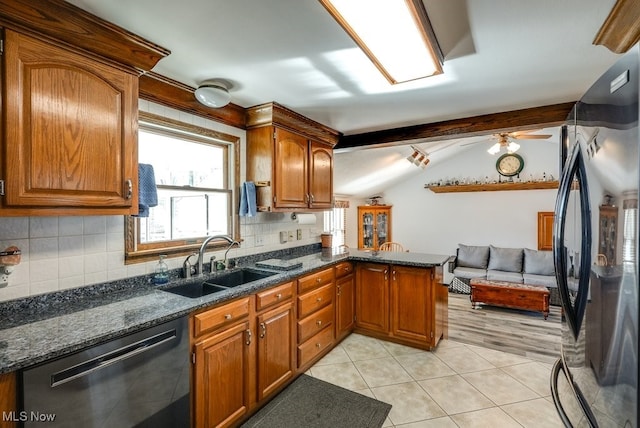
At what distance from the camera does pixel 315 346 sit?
107 inches

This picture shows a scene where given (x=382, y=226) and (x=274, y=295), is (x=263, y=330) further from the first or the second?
(x=382, y=226)

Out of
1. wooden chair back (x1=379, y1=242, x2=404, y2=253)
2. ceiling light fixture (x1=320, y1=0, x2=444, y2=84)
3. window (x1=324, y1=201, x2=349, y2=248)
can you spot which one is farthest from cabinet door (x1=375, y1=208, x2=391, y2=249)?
ceiling light fixture (x1=320, y1=0, x2=444, y2=84)

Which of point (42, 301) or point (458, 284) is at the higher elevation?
point (42, 301)

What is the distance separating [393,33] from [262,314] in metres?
1.87

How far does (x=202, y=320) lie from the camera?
1.65 metres

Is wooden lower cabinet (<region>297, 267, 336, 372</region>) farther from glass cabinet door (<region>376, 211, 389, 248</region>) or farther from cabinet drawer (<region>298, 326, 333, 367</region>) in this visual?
glass cabinet door (<region>376, 211, 389, 248</region>)

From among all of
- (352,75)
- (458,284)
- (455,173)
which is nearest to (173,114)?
(352,75)

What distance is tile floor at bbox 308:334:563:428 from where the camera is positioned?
2.07 metres

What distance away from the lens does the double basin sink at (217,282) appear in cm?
210

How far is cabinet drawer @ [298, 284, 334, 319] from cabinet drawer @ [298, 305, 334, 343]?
0.17 ft

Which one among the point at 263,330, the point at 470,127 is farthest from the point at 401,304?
the point at 470,127

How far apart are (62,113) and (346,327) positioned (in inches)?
115

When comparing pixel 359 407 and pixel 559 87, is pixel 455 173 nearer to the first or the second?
pixel 559 87

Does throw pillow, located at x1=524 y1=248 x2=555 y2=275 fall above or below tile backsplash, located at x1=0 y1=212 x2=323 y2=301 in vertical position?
Answer: below
